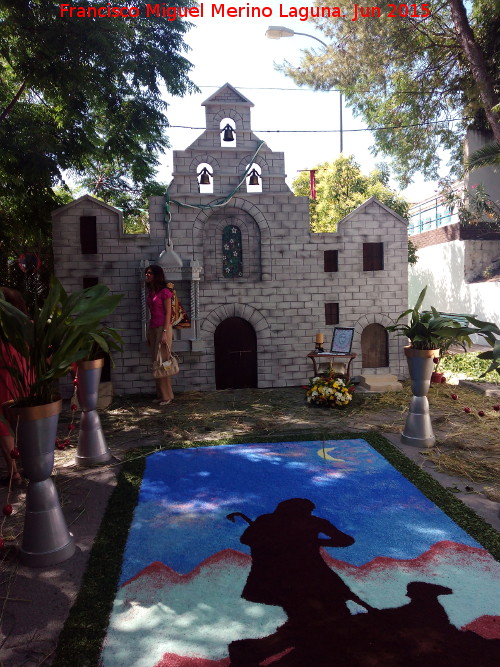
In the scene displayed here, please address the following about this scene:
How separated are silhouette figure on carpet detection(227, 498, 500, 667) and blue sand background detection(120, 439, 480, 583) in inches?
12.8

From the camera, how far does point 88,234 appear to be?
9.49m

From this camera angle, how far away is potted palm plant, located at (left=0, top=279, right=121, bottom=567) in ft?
11.5

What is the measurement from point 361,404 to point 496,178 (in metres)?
13.4

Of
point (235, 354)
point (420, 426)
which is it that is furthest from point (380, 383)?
point (420, 426)

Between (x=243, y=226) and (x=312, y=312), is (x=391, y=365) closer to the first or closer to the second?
(x=312, y=312)

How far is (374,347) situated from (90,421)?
6438mm

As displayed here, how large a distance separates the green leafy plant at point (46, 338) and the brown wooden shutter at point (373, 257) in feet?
24.1

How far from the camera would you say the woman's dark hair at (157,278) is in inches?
321

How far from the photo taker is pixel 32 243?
10945 mm

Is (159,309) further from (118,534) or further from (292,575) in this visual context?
(292,575)

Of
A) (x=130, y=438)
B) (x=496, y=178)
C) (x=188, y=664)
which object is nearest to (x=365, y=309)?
(x=130, y=438)

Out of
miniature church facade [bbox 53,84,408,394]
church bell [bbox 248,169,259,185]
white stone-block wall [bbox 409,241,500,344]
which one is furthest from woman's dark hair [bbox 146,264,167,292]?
white stone-block wall [bbox 409,241,500,344]

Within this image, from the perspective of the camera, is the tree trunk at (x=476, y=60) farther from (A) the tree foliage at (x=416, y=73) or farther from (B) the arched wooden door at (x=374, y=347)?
(B) the arched wooden door at (x=374, y=347)

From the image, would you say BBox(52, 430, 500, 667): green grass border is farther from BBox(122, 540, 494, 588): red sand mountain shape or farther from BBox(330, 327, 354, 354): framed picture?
BBox(330, 327, 354, 354): framed picture
